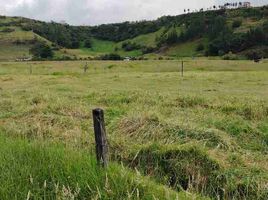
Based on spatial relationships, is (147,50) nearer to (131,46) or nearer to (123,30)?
(131,46)

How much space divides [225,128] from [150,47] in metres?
129

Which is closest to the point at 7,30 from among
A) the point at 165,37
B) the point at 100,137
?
the point at 165,37

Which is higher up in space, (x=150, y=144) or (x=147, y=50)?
(x=150, y=144)

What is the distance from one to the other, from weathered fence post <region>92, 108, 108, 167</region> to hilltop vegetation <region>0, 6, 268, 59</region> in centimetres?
9769

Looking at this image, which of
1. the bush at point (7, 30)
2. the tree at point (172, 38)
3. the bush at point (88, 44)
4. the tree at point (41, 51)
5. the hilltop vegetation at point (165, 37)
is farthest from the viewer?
the bush at point (7, 30)

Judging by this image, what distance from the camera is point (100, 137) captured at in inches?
252

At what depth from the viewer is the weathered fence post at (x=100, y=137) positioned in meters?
6.27

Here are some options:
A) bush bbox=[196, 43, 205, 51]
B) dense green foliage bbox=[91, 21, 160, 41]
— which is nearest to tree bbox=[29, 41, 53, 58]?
bush bbox=[196, 43, 205, 51]

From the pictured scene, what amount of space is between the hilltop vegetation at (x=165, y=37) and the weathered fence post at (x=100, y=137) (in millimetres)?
97689

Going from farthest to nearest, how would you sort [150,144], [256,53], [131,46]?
[131,46] → [256,53] → [150,144]

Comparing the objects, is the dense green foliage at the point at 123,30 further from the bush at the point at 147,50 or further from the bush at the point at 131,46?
the bush at the point at 147,50

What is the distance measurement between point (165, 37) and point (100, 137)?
13949 cm

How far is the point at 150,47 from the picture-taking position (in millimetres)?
140500

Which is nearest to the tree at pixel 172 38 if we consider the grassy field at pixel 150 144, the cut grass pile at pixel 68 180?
the grassy field at pixel 150 144
